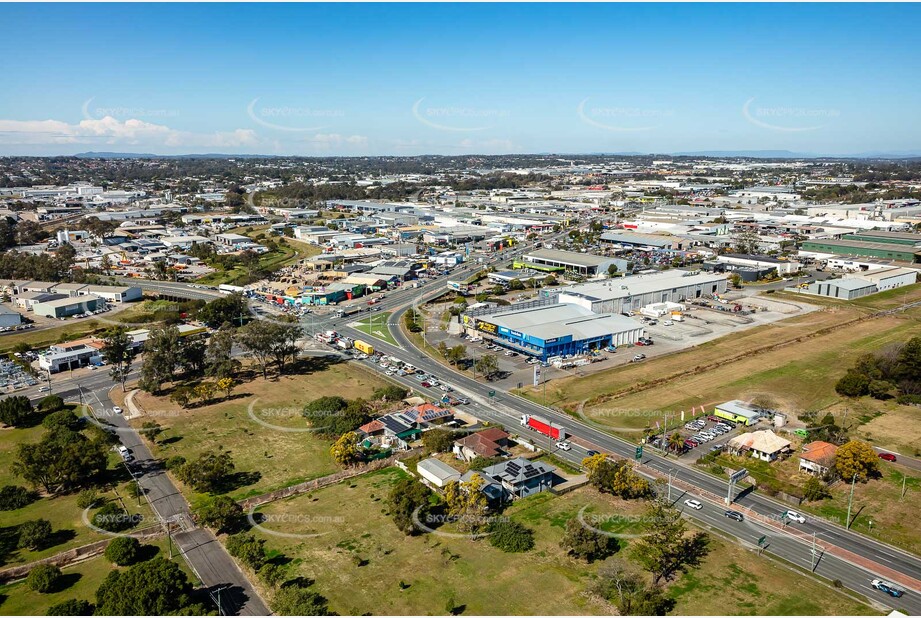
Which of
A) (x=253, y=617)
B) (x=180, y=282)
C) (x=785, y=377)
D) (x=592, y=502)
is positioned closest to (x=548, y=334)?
(x=785, y=377)

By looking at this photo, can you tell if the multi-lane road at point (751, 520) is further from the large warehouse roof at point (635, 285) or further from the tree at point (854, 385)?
the large warehouse roof at point (635, 285)

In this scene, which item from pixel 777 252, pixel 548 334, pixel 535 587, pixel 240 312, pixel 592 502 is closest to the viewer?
pixel 535 587

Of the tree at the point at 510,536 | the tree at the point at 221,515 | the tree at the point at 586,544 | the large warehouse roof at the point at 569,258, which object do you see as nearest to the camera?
the tree at the point at 586,544

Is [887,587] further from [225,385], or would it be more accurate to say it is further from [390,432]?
[225,385]

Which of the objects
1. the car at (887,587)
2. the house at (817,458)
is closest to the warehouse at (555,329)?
the house at (817,458)

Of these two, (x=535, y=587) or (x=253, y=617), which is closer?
(x=253, y=617)

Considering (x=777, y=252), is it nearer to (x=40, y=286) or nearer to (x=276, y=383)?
(x=276, y=383)

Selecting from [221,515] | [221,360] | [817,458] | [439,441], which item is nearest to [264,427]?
[221,360]
